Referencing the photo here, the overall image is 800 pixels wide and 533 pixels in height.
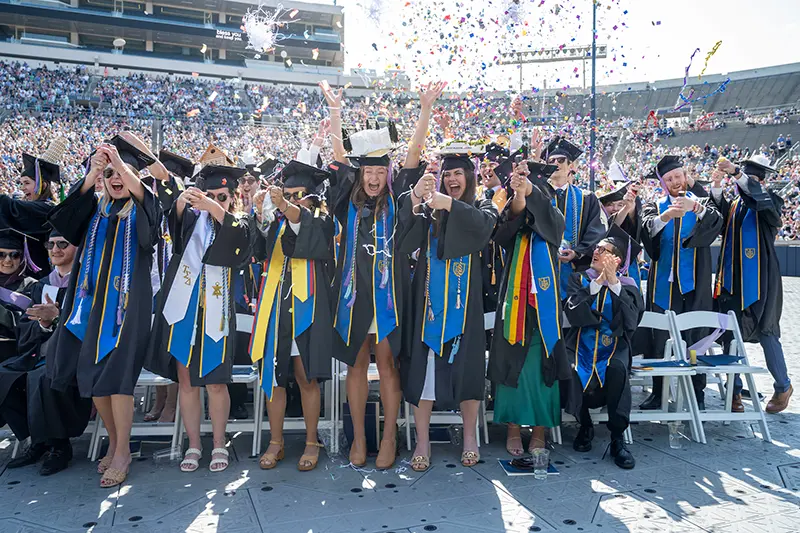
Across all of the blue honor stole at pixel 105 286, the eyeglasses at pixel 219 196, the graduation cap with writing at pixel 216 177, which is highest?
the graduation cap with writing at pixel 216 177

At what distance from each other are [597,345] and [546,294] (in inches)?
24.9

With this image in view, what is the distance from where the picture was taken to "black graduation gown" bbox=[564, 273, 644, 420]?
459 cm

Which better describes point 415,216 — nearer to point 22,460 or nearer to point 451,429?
point 451,429

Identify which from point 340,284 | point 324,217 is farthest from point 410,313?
point 324,217

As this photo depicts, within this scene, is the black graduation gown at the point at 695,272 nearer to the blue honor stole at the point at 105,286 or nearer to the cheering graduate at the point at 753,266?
the cheering graduate at the point at 753,266

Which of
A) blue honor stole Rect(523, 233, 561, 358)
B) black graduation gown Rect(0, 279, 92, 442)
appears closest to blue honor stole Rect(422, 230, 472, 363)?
blue honor stole Rect(523, 233, 561, 358)

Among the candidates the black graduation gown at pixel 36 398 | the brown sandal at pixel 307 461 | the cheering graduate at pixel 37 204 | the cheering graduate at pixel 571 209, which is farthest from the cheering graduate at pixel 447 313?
the cheering graduate at pixel 37 204

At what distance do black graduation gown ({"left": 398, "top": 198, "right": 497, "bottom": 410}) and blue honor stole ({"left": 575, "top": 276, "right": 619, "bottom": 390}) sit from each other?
2.78ft

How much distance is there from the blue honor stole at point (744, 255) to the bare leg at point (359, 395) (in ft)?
11.2

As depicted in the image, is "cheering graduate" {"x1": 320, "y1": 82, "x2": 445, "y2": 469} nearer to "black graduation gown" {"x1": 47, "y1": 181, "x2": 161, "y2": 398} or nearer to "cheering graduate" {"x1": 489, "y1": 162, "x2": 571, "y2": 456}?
"cheering graduate" {"x1": 489, "y1": 162, "x2": 571, "y2": 456}

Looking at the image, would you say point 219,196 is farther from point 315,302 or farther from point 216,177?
point 315,302

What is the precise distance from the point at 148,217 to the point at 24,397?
1615 mm

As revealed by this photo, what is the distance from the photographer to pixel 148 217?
405cm

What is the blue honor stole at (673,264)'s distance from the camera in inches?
220
